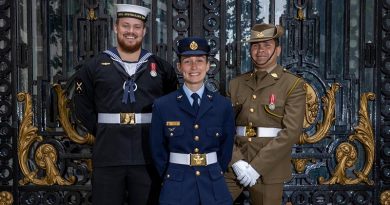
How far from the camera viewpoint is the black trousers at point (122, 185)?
2.80m

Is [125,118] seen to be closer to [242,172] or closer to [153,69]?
[153,69]

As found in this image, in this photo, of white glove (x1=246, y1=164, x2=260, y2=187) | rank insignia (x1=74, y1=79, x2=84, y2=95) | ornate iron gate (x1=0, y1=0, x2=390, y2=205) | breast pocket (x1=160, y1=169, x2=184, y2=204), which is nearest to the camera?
breast pocket (x1=160, y1=169, x2=184, y2=204)

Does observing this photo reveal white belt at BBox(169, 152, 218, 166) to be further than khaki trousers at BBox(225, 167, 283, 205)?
No

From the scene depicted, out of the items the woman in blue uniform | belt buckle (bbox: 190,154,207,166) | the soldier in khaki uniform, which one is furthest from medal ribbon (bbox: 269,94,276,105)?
belt buckle (bbox: 190,154,207,166)

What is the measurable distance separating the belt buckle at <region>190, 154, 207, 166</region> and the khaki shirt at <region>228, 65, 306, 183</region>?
15.2 inches

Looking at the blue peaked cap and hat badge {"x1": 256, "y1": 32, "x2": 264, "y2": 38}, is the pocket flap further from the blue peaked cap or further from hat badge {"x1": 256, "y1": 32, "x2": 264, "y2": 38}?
hat badge {"x1": 256, "y1": 32, "x2": 264, "y2": 38}

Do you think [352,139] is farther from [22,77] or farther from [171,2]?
[22,77]

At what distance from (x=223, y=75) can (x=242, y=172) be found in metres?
1.17

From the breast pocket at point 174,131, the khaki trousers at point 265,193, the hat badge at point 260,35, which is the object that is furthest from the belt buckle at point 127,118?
the hat badge at point 260,35

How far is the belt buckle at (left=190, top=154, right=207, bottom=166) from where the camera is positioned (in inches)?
98.4

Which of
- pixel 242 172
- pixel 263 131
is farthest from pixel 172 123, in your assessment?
pixel 263 131

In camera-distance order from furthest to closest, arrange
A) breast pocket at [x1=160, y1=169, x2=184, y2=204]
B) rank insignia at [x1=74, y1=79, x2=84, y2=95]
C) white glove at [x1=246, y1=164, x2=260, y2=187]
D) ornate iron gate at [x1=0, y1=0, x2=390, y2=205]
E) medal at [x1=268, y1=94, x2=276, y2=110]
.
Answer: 1. ornate iron gate at [x1=0, y1=0, x2=390, y2=205]
2. rank insignia at [x1=74, y1=79, x2=84, y2=95]
3. medal at [x1=268, y1=94, x2=276, y2=110]
4. white glove at [x1=246, y1=164, x2=260, y2=187]
5. breast pocket at [x1=160, y1=169, x2=184, y2=204]

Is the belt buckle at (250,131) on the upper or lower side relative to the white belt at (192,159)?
upper

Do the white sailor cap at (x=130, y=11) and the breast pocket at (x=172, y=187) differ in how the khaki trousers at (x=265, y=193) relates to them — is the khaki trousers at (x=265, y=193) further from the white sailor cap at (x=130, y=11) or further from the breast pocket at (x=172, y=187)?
the white sailor cap at (x=130, y=11)
